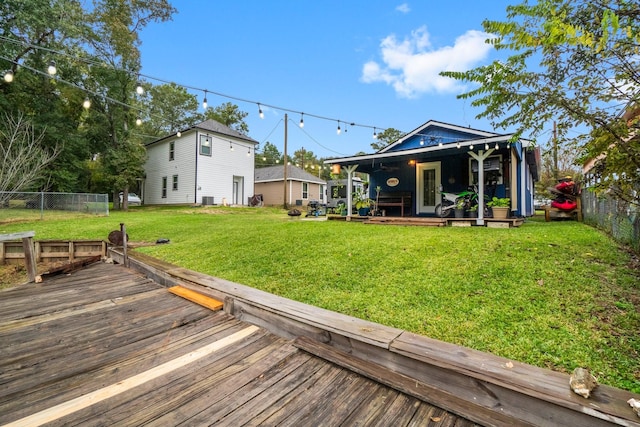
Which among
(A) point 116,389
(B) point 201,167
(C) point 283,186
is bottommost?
(A) point 116,389

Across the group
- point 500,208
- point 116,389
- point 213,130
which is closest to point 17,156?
point 213,130

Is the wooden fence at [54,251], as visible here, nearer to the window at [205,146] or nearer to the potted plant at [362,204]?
the potted plant at [362,204]

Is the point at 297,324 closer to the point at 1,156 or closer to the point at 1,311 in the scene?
the point at 1,311

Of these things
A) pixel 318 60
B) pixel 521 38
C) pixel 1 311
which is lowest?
pixel 1 311

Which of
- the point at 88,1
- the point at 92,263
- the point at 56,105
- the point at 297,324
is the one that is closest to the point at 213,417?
the point at 297,324

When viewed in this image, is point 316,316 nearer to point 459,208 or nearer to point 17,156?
point 459,208

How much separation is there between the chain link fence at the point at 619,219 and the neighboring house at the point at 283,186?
1803 centimetres

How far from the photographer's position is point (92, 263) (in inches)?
217

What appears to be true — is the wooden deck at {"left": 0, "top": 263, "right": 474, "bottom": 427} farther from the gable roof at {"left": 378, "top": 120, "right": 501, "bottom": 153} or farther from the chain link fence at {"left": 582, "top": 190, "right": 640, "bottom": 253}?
the gable roof at {"left": 378, "top": 120, "right": 501, "bottom": 153}

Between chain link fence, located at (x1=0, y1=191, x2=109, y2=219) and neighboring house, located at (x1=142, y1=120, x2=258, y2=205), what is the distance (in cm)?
484

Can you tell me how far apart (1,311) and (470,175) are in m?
10.4

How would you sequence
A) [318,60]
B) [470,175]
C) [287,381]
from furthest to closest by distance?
[318,60] < [470,175] < [287,381]

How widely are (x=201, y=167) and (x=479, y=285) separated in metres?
17.0

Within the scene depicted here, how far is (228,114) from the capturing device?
104 feet
